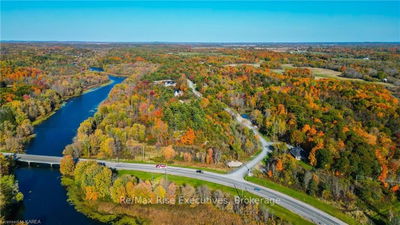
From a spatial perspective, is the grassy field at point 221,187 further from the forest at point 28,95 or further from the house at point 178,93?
the house at point 178,93

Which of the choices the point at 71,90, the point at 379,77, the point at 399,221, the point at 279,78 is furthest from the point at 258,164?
the point at 71,90

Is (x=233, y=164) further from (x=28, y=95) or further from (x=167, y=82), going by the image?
(x=28, y=95)

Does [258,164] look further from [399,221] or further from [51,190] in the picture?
[51,190]

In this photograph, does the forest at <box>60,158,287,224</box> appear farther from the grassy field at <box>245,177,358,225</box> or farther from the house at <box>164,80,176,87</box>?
the house at <box>164,80,176,87</box>

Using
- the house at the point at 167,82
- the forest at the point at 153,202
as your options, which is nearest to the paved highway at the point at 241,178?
the forest at the point at 153,202

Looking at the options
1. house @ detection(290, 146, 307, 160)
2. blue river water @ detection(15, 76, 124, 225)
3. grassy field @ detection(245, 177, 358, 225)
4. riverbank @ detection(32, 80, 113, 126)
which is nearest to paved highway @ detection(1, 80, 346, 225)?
grassy field @ detection(245, 177, 358, 225)

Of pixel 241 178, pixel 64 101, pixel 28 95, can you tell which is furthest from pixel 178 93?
pixel 241 178

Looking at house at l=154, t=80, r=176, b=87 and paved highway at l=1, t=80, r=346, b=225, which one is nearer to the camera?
paved highway at l=1, t=80, r=346, b=225
